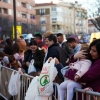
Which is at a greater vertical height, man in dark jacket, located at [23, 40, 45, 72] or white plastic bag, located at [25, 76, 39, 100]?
man in dark jacket, located at [23, 40, 45, 72]

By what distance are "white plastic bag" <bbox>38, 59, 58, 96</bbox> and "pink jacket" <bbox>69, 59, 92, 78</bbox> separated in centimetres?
38

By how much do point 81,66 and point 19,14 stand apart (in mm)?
74717

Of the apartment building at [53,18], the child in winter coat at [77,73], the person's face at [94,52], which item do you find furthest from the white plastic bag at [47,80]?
the apartment building at [53,18]

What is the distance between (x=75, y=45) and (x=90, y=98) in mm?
4276

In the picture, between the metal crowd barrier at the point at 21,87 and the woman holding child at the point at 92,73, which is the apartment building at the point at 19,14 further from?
the woman holding child at the point at 92,73

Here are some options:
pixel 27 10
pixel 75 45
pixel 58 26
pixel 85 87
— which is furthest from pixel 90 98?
pixel 58 26

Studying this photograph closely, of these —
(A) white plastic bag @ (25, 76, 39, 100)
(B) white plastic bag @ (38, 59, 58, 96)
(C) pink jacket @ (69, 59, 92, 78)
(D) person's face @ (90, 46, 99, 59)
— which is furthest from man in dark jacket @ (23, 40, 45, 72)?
(D) person's face @ (90, 46, 99, 59)

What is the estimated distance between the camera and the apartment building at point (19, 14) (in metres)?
64.4

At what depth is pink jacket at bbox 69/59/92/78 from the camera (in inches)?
166

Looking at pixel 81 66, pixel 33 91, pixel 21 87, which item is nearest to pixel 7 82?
pixel 21 87

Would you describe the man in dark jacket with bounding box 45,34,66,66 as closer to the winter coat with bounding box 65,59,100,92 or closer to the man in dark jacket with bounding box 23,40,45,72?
the man in dark jacket with bounding box 23,40,45,72

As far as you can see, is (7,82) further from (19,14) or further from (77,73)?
(19,14)

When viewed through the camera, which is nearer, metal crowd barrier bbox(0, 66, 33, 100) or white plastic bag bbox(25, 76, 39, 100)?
white plastic bag bbox(25, 76, 39, 100)

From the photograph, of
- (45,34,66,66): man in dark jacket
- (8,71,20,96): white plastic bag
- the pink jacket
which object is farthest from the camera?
(8,71,20,96): white plastic bag
